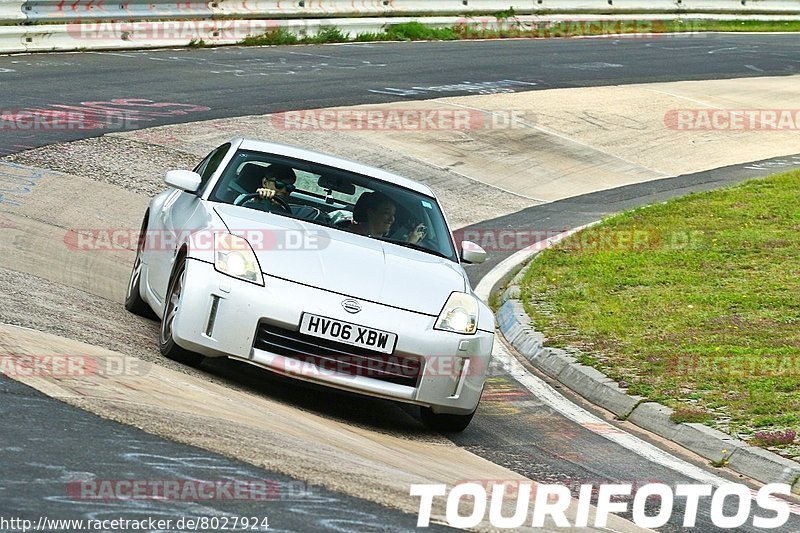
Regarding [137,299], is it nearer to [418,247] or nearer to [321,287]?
[418,247]

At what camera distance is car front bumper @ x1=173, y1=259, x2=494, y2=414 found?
24.2 ft

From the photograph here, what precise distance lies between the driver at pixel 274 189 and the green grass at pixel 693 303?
104 inches

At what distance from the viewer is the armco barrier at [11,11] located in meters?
21.6

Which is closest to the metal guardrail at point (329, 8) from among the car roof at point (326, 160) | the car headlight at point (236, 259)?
the car roof at point (326, 160)

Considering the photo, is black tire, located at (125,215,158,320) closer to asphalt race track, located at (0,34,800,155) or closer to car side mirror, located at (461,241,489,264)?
car side mirror, located at (461,241,489,264)

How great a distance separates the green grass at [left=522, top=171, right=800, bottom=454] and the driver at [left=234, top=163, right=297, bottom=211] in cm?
264

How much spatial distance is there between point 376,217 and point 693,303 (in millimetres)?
3866

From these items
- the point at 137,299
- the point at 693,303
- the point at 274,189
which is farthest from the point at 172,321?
the point at 693,303

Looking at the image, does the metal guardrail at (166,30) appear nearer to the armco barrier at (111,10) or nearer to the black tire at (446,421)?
the armco barrier at (111,10)

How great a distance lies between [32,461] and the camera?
533 cm

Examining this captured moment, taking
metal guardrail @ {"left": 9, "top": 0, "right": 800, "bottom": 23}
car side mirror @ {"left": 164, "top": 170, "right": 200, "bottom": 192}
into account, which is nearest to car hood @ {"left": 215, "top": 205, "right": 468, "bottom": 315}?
car side mirror @ {"left": 164, "top": 170, "right": 200, "bottom": 192}

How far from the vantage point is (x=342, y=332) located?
24.2 ft

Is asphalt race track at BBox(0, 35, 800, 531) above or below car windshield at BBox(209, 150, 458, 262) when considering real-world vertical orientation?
below

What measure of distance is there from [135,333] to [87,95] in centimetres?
1067
